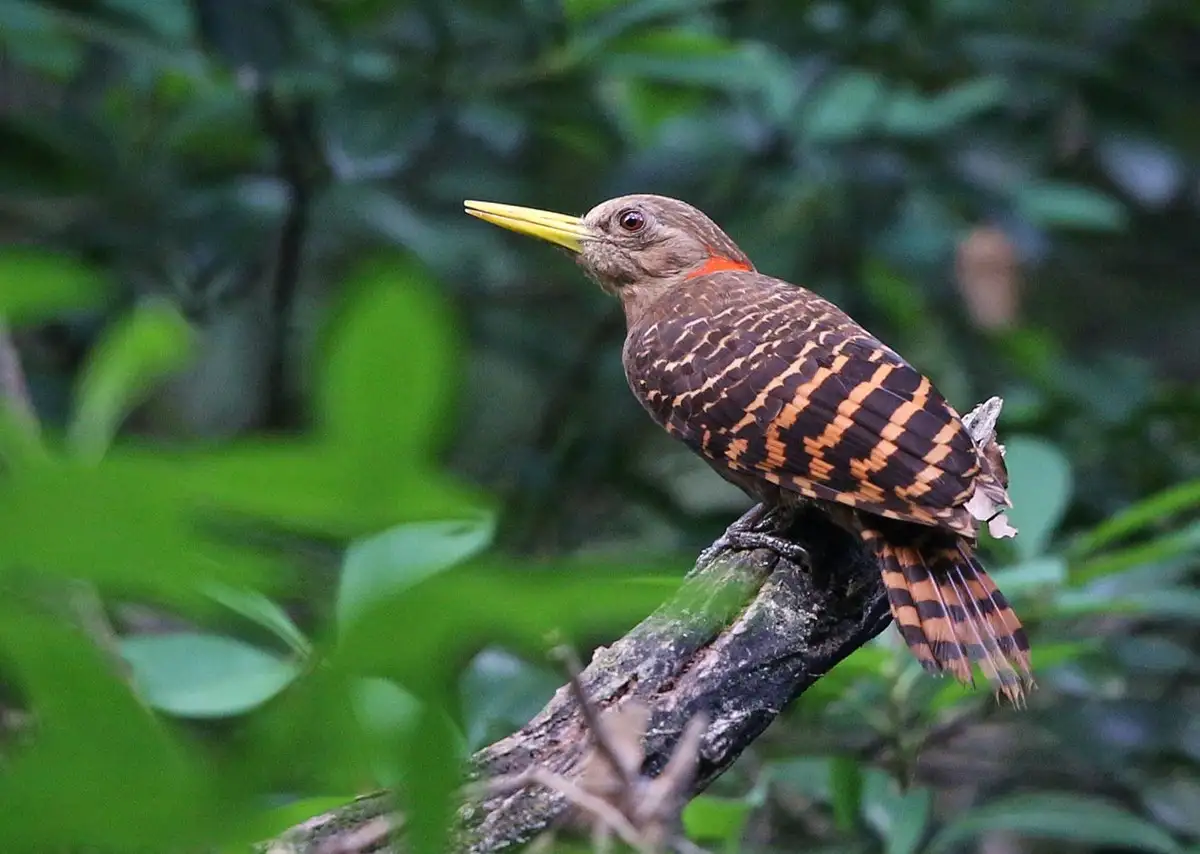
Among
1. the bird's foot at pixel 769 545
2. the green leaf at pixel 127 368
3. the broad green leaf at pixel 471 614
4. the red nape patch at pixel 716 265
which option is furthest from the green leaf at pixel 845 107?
the broad green leaf at pixel 471 614

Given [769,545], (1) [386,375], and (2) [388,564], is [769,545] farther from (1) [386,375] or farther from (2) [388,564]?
(1) [386,375]

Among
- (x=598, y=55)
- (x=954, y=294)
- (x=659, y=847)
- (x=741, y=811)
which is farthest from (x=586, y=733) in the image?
(x=954, y=294)

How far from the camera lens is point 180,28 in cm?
375

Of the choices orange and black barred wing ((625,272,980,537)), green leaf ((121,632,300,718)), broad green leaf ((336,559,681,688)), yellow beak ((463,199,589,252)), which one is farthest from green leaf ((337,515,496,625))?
yellow beak ((463,199,589,252))

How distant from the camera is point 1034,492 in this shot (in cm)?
354

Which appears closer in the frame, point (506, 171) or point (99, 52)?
point (99, 52)

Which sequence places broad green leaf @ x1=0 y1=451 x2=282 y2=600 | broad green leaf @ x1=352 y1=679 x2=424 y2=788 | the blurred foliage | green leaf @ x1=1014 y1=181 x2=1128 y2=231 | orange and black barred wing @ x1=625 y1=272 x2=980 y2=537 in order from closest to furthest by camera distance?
broad green leaf @ x1=0 y1=451 x2=282 y2=600
broad green leaf @ x1=352 y1=679 x2=424 y2=788
orange and black barred wing @ x1=625 y1=272 x2=980 y2=537
the blurred foliage
green leaf @ x1=1014 y1=181 x2=1128 y2=231

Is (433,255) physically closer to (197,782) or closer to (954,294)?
(954,294)

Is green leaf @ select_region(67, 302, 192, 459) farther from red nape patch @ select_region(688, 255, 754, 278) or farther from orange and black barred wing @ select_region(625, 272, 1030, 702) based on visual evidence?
red nape patch @ select_region(688, 255, 754, 278)

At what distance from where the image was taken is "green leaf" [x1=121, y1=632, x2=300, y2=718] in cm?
211

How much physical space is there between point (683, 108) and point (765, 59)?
0.76 m

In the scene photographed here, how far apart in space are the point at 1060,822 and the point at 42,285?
3.13 m

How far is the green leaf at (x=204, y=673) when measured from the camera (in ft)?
6.93

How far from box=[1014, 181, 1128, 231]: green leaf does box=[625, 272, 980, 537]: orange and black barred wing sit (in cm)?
154
